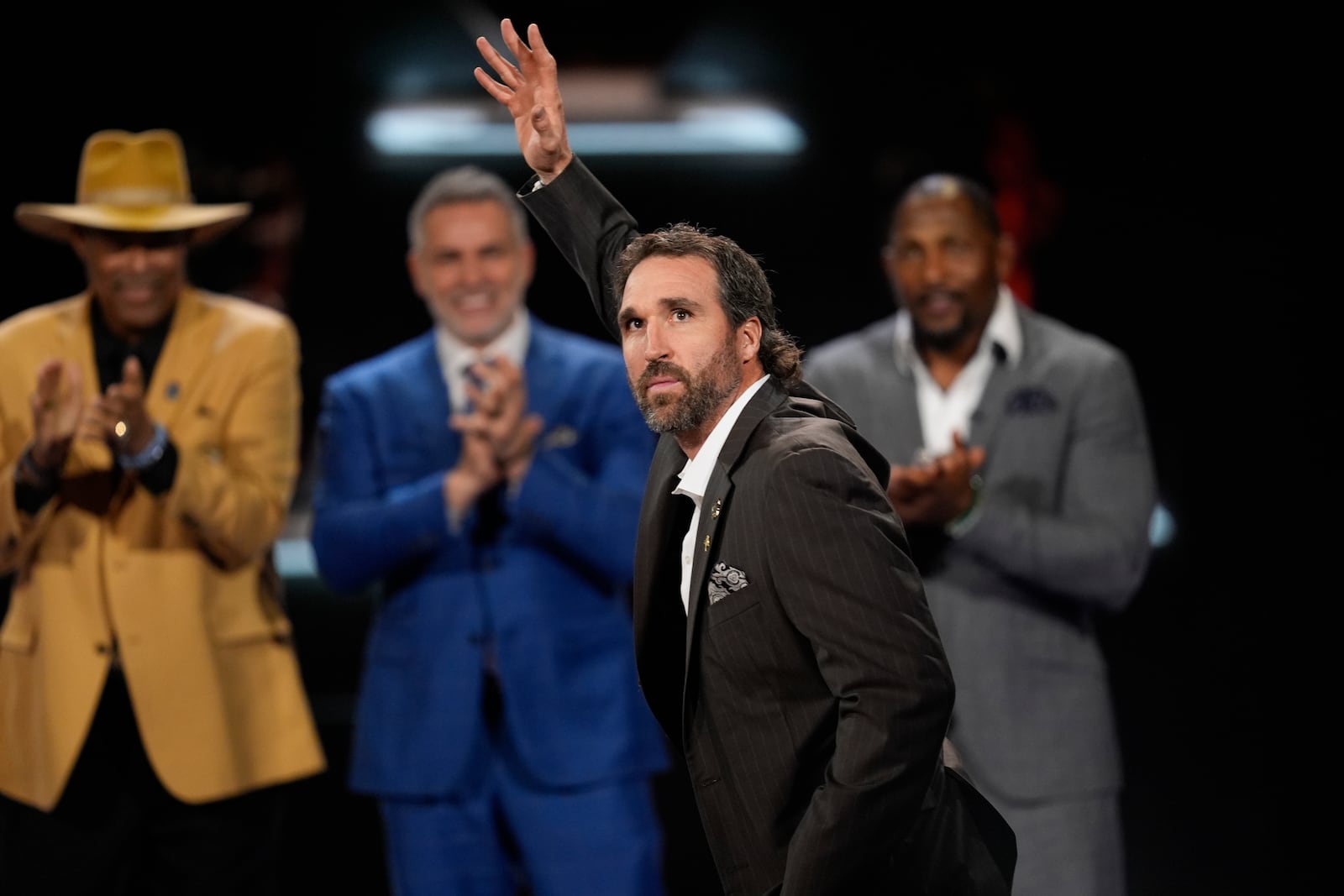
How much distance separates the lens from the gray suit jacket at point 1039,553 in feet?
10.5

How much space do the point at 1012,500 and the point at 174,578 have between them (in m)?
1.67

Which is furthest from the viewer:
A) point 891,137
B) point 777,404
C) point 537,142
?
point 891,137

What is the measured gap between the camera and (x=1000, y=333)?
3.44m

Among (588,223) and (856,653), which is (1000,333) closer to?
(588,223)

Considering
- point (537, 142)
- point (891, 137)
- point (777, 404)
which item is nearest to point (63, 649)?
point (537, 142)

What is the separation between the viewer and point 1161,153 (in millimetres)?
4625

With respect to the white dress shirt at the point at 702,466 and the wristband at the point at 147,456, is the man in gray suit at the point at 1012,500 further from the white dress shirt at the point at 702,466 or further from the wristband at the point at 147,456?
the wristband at the point at 147,456

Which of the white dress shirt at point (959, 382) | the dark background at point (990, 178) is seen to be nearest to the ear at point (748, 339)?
the white dress shirt at point (959, 382)

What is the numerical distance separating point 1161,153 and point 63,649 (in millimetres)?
3208

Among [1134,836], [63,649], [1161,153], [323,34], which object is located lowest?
[1134,836]

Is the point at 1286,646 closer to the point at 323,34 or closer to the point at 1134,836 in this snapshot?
the point at 1134,836

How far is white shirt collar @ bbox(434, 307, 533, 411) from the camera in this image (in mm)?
3447

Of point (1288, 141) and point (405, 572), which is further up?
point (1288, 141)

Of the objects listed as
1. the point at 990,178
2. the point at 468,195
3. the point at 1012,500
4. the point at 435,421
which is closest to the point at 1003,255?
the point at 1012,500
